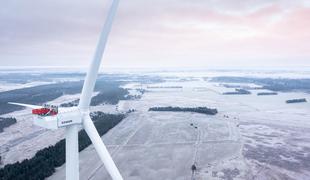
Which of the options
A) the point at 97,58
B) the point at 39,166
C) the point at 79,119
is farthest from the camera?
the point at 39,166

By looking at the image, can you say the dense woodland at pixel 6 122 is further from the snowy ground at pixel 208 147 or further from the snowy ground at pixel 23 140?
the snowy ground at pixel 208 147

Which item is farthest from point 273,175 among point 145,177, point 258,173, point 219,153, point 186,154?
point 145,177

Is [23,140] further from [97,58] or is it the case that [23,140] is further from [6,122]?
[97,58]

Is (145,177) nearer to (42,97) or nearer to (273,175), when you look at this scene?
(273,175)

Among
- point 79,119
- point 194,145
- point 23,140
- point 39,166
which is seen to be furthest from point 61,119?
point 23,140

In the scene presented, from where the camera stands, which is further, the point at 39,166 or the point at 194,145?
the point at 194,145

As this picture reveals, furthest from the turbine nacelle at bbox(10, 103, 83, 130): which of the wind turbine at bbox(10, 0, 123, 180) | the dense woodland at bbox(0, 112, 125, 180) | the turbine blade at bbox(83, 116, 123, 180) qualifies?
the dense woodland at bbox(0, 112, 125, 180)
